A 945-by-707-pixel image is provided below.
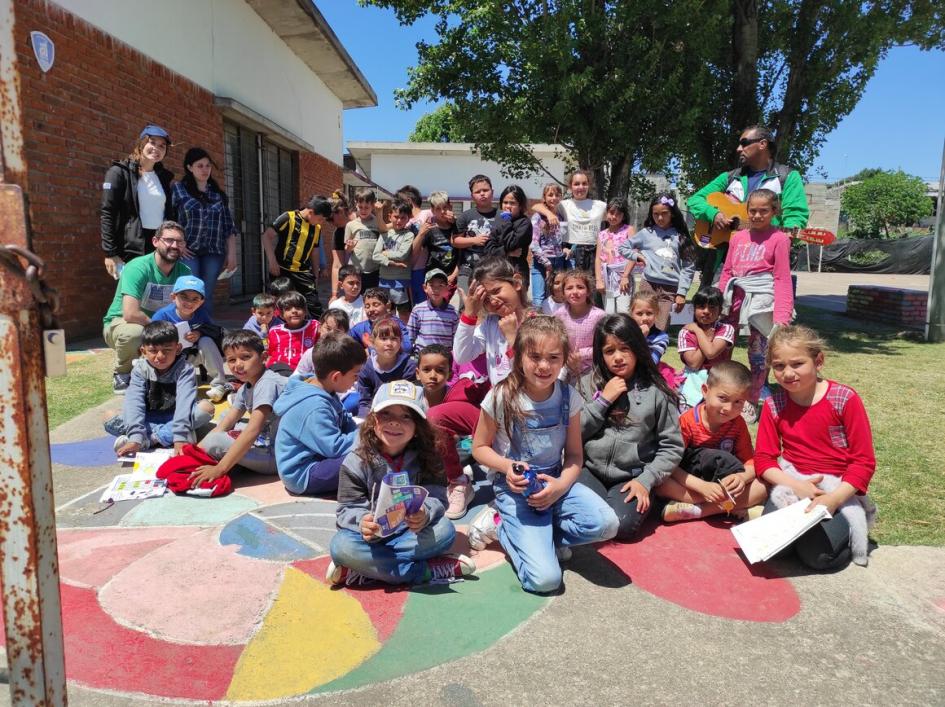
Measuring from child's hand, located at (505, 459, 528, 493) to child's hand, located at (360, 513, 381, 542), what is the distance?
62 cm

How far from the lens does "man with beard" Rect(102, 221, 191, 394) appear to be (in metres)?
5.09

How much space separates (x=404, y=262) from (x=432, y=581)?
158 inches

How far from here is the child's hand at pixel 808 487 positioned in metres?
3.05

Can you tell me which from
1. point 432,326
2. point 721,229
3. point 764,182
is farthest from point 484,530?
point 764,182

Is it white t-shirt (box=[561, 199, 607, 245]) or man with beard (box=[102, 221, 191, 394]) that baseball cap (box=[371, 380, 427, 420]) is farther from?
white t-shirt (box=[561, 199, 607, 245])

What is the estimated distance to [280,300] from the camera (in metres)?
5.48

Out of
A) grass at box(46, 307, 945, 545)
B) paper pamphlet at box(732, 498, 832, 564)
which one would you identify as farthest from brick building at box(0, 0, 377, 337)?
paper pamphlet at box(732, 498, 832, 564)

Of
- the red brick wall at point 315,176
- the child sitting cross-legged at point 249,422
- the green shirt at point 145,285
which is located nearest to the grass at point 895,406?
the green shirt at point 145,285

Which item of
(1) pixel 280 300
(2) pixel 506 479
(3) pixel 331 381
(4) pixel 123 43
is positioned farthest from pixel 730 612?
(4) pixel 123 43

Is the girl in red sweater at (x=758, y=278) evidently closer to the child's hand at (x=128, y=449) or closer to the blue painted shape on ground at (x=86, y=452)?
the child's hand at (x=128, y=449)

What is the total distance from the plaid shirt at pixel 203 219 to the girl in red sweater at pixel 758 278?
4.55 m

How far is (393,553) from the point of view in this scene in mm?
2711

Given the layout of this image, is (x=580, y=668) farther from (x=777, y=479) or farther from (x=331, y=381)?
(x=331, y=381)

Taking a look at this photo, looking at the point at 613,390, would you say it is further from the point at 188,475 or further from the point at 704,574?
the point at 188,475
